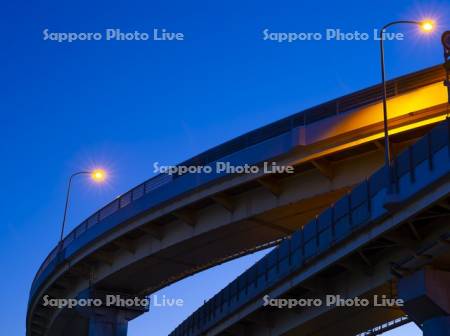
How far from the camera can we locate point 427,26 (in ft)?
77.9

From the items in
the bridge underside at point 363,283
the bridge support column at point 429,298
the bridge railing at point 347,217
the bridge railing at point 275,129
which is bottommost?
the bridge support column at point 429,298

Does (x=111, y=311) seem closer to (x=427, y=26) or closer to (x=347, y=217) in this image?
(x=347, y=217)

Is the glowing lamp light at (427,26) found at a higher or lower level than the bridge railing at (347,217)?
higher

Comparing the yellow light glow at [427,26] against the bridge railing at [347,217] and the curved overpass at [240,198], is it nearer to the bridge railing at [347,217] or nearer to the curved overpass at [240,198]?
the bridge railing at [347,217]

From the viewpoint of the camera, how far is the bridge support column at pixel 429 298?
23.3m

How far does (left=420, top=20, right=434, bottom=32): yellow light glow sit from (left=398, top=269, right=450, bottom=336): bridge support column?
24.1 ft

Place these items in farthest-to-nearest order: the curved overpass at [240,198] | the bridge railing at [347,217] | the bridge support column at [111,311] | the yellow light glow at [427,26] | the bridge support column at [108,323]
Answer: the bridge support column at [108,323]
the bridge support column at [111,311]
the curved overpass at [240,198]
the yellow light glow at [427,26]
the bridge railing at [347,217]

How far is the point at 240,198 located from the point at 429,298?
47.8 feet

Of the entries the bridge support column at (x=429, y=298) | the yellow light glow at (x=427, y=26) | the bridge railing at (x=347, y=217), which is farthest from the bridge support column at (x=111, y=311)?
the yellow light glow at (x=427, y=26)

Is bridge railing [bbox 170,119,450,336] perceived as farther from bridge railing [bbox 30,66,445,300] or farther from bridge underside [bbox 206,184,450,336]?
bridge railing [bbox 30,66,445,300]

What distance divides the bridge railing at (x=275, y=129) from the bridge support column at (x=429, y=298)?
9.08 meters

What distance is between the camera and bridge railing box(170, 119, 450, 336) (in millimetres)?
21844

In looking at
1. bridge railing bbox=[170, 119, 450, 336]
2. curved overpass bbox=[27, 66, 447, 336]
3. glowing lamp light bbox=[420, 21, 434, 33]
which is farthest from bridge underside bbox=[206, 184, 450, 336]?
glowing lamp light bbox=[420, 21, 434, 33]

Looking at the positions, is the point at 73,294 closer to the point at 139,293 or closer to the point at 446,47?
the point at 139,293
